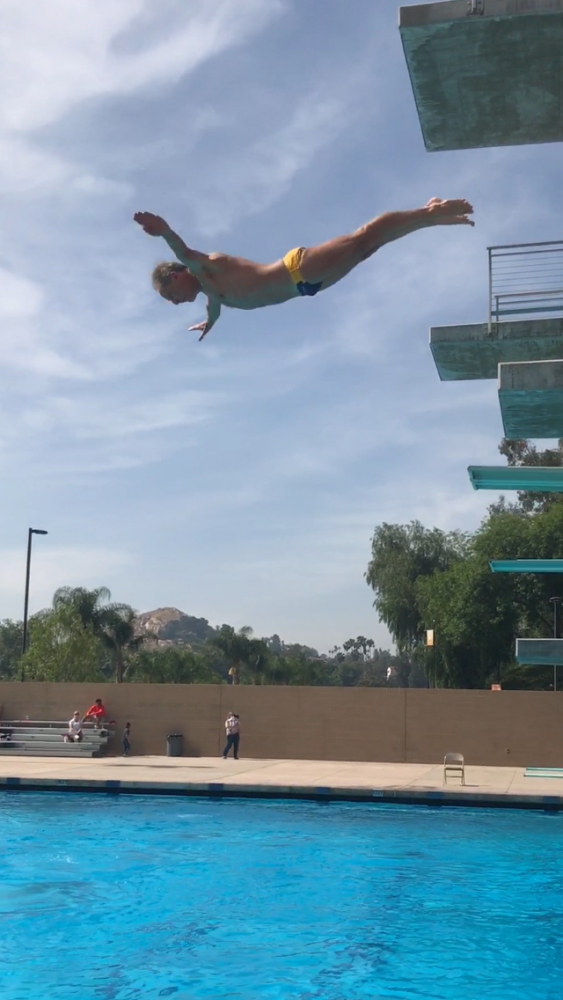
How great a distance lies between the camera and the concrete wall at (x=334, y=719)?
19.6 metres

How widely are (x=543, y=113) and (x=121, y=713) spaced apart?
16.9 m

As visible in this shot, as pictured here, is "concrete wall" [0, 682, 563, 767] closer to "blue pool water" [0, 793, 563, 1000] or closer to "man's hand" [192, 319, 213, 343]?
"blue pool water" [0, 793, 563, 1000]

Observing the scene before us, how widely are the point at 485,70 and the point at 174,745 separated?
1642cm

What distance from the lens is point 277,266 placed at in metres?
4.48

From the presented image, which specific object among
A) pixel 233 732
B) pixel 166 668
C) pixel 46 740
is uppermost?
pixel 166 668

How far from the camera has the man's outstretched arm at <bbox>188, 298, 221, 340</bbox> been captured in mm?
4723

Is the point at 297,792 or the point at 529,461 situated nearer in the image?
the point at 297,792

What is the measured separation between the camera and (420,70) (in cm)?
730

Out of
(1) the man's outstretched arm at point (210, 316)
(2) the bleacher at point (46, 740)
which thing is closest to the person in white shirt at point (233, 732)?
(2) the bleacher at point (46, 740)

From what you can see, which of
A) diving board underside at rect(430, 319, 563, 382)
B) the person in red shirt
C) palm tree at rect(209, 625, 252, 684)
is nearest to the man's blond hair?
diving board underside at rect(430, 319, 563, 382)

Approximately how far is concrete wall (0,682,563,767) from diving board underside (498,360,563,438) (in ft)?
36.7

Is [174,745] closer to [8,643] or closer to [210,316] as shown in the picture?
[210,316]

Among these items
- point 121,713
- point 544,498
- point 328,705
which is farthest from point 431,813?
point 544,498

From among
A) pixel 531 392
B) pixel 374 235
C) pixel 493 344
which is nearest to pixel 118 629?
pixel 493 344
